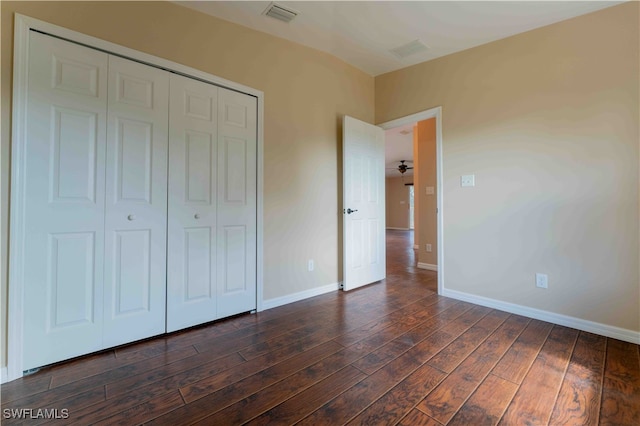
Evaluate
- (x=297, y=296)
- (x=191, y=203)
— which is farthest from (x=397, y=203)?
(x=191, y=203)

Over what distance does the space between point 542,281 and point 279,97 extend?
297 cm

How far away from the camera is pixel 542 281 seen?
2.42 metres

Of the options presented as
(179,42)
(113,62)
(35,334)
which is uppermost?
(179,42)

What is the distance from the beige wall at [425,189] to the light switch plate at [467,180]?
1473 mm

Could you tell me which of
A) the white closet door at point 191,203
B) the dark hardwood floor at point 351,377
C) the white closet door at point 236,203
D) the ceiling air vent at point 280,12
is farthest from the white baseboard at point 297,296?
the ceiling air vent at point 280,12

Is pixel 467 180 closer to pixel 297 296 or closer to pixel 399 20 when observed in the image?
pixel 399 20

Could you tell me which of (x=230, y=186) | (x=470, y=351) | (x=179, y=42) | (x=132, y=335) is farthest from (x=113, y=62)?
(x=470, y=351)

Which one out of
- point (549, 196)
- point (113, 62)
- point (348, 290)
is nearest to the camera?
point (113, 62)

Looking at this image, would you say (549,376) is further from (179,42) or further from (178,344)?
(179,42)

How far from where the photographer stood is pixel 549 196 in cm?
236

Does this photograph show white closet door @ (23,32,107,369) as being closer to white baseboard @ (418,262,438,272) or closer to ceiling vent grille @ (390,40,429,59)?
ceiling vent grille @ (390,40,429,59)

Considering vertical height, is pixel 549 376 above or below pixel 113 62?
below

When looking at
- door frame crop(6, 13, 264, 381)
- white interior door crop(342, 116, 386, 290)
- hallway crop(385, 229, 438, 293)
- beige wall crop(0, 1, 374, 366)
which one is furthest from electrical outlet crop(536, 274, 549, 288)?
door frame crop(6, 13, 264, 381)

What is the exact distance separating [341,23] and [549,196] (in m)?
2.40
